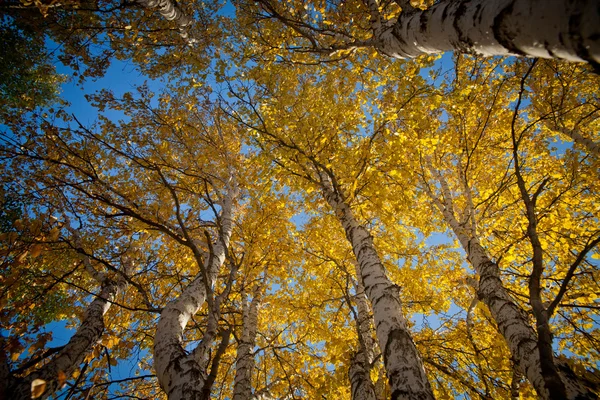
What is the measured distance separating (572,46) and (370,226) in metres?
6.73

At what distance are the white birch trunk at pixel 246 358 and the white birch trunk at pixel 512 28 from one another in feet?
17.5

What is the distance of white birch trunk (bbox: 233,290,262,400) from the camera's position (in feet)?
13.9

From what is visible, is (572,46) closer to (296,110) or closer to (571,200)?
(296,110)

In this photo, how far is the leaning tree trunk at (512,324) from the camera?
226 centimetres

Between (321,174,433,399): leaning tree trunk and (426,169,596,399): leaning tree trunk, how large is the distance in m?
0.90

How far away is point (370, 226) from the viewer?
295 inches

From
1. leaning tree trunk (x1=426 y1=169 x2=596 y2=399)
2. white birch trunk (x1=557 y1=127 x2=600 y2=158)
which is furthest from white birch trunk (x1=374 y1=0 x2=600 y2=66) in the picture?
white birch trunk (x1=557 y1=127 x2=600 y2=158)

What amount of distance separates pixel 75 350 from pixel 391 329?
495 centimetres

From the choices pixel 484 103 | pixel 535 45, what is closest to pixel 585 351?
pixel 484 103

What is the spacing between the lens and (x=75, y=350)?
13.2 ft

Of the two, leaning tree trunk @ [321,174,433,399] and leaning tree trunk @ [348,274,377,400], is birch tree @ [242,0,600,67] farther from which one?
leaning tree trunk @ [348,274,377,400]

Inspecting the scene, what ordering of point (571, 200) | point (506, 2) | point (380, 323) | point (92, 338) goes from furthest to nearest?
point (571, 200)
point (92, 338)
point (380, 323)
point (506, 2)

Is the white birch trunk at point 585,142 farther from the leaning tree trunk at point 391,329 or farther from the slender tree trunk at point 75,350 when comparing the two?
the slender tree trunk at point 75,350

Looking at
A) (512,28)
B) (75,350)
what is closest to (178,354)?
(75,350)
